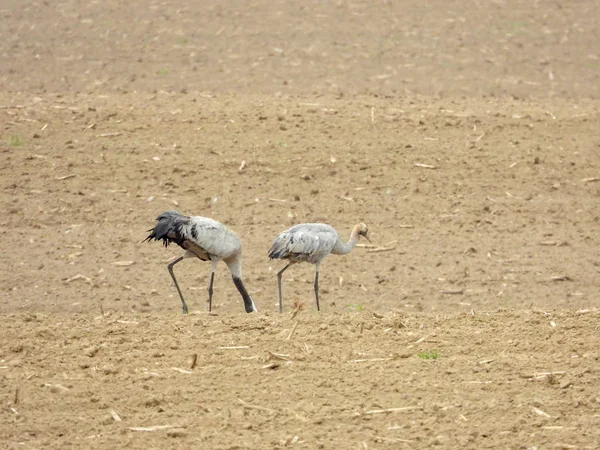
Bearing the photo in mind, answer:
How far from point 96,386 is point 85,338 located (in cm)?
128

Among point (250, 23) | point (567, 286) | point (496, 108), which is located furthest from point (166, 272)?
point (250, 23)

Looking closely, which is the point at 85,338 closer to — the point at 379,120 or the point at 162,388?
the point at 162,388

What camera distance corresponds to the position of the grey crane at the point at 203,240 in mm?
12375

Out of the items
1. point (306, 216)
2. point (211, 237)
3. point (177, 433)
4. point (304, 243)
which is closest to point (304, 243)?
point (304, 243)

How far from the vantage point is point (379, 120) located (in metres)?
17.2

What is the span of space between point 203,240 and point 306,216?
283 centimetres

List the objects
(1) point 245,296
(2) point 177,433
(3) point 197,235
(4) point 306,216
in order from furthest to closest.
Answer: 1. (4) point 306,216
2. (1) point 245,296
3. (3) point 197,235
4. (2) point 177,433

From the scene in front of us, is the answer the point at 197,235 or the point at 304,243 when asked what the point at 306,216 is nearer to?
the point at 304,243

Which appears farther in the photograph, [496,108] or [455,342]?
[496,108]

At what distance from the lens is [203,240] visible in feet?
41.2

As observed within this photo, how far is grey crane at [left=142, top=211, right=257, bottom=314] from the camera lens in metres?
12.4

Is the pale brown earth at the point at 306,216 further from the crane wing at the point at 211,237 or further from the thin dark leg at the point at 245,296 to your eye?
the crane wing at the point at 211,237

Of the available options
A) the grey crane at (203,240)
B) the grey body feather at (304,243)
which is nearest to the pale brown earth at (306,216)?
the grey crane at (203,240)

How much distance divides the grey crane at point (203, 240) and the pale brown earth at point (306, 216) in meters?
0.51
